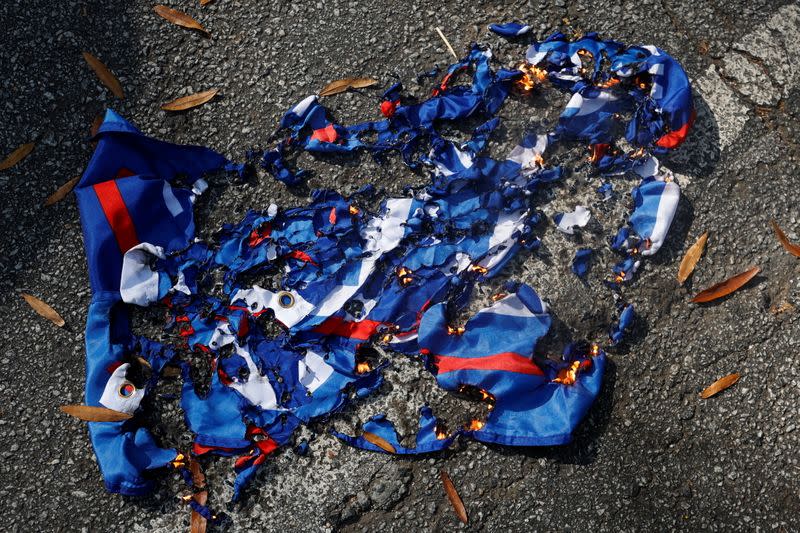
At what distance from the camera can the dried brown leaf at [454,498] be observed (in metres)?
2.30

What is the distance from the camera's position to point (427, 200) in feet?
8.10

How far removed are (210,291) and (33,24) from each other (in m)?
1.31

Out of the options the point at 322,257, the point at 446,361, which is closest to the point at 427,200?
the point at 322,257

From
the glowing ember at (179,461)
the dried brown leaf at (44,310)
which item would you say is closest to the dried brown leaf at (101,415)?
the glowing ember at (179,461)

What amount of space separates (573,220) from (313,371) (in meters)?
1.12

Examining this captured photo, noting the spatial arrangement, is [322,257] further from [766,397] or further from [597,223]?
[766,397]

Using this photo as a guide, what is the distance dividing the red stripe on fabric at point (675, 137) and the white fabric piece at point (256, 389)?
5.64 feet

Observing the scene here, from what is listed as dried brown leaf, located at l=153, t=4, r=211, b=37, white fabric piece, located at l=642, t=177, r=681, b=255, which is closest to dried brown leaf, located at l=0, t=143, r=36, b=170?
dried brown leaf, located at l=153, t=4, r=211, b=37

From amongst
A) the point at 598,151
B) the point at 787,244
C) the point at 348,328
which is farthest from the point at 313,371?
the point at 787,244

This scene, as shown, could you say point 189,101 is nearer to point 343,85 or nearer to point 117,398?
point 343,85

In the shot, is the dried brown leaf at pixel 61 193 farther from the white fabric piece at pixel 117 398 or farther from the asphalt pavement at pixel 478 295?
the white fabric piece at pixel 117 398

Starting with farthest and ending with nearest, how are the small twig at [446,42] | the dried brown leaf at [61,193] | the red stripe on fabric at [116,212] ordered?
1. the small twig at [446,42]
2. the dried brown leaf at [61,193]
3. the red stripe on fabric at [116,212]

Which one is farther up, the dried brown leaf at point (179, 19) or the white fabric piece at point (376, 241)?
the dried brown leaf at point (179, 19)

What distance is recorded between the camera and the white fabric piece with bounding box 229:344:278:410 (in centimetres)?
235
